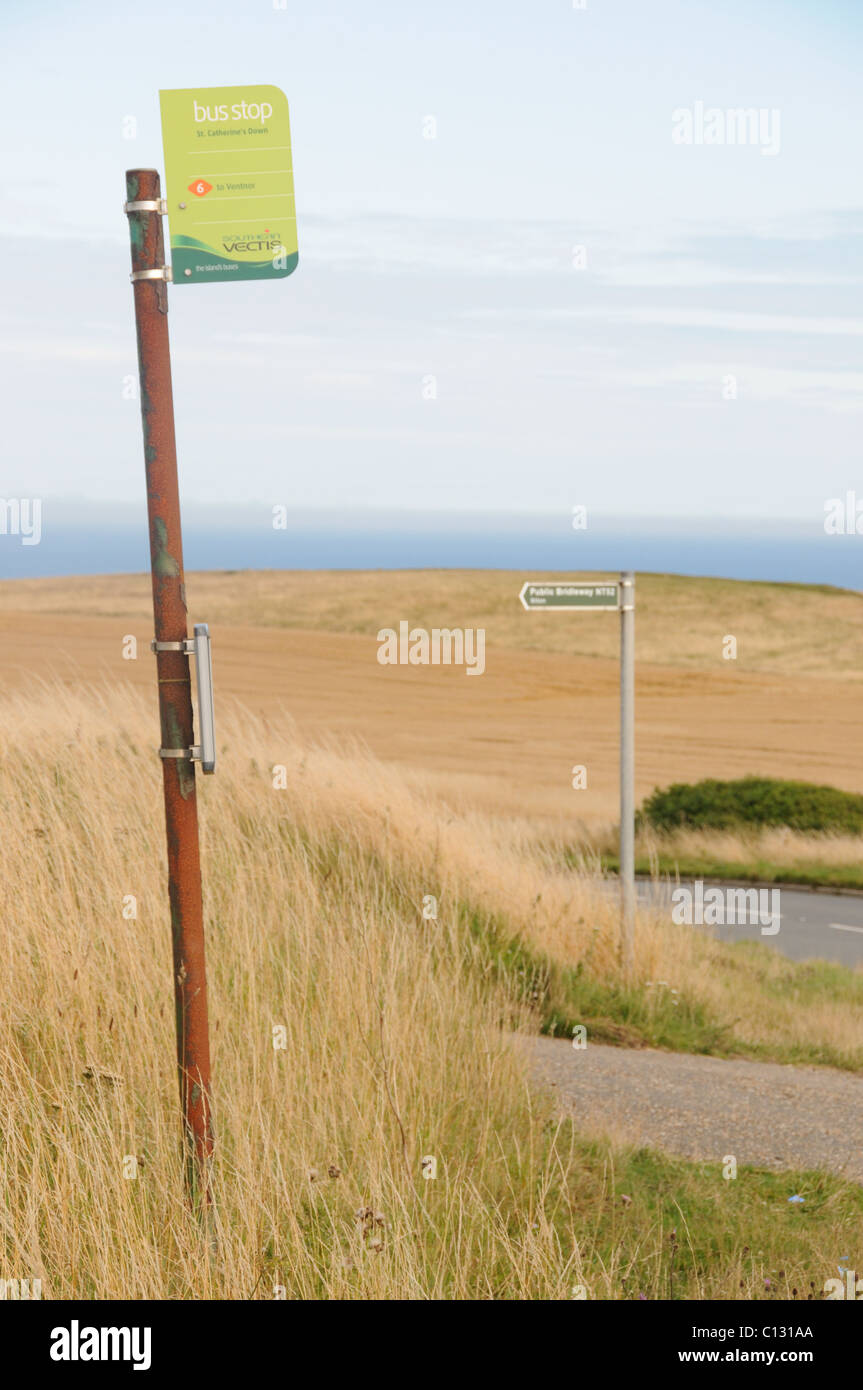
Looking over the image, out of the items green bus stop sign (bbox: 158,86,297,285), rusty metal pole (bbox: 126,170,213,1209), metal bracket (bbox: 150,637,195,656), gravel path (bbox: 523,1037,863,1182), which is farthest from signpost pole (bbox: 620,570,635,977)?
green bus stop sign (bbox: 158,86,297,285)

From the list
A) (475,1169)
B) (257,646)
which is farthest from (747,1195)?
(257,646)

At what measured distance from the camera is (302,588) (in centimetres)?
7531

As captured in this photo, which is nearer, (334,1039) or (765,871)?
(334,1039)

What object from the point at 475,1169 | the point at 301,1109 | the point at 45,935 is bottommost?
the point at 475,1169

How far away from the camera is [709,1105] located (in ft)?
21.4

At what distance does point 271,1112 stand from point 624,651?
630 centimetres

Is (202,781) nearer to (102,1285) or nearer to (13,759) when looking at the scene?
(13,759)

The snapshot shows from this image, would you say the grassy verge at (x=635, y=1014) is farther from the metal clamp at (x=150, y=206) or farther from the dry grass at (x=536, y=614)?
the dry grass at (x=536, y=614)

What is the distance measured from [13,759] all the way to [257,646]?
171 ft

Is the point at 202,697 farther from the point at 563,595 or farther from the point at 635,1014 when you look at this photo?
the point at 635,1014

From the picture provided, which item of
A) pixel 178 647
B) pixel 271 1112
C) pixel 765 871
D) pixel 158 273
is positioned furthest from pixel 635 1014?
pixel 765 871

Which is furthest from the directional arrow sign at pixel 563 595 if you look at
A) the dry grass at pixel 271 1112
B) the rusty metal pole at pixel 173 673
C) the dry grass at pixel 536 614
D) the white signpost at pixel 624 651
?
the dry grass at pixel 536 614

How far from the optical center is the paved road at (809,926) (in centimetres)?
1518

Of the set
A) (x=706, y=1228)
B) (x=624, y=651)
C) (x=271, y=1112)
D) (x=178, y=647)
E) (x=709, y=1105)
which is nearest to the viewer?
(x=178, y=647)
